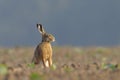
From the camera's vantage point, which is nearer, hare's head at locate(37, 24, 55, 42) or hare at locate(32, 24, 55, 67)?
hare at locate(32, 24, 55, 67)

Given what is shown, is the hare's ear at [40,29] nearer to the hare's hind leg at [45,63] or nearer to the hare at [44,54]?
the hare at [44,54]

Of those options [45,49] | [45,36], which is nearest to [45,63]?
[45,49]

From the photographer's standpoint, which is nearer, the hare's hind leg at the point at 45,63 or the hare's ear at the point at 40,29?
the hare's hind leg at the point at 45,63

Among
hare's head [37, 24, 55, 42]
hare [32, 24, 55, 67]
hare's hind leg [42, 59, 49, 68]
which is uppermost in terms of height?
hare's head [37, 24, 55, 42]

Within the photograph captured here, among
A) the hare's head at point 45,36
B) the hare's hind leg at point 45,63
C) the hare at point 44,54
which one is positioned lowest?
the hare's hind leg at point 45,63

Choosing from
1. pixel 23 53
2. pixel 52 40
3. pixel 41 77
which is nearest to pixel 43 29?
pixel 52 40

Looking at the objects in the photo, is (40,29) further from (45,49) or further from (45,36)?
(45,49)

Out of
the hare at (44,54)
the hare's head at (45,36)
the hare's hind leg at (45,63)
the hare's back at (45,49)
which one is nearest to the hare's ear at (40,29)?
the hare's head at (45,36)

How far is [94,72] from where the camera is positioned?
1341 centimetres

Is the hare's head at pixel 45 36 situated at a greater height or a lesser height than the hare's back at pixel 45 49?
greater

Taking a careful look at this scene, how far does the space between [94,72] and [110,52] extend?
2047 centimetres

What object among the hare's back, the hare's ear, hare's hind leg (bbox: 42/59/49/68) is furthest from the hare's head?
hare's hind leg (bbox: 42/59/49/68)

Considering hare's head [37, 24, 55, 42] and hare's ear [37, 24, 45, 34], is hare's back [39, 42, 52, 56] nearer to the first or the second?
hare's head [37, 24, 55, 42]

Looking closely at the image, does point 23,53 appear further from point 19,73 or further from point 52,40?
point 19,73
